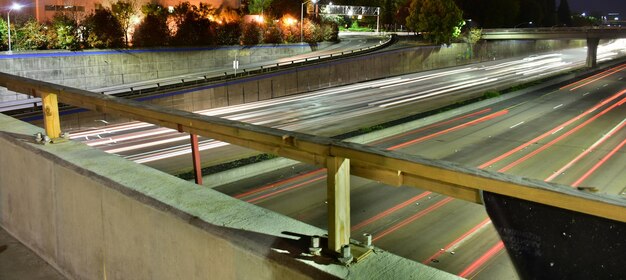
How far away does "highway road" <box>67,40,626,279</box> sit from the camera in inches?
493

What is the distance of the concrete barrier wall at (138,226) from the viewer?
3.46 metres

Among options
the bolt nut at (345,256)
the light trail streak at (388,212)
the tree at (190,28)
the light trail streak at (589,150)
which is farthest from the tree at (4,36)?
the bolt nut at (345,256)

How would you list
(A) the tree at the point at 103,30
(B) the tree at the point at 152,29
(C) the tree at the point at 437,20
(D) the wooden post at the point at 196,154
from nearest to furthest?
(D) the wooden post at the point at 196,154 → (A) the tree at the point at 103,30 → (B) the tree at the point at 152,29 → (C) the tree at the point at 437,20

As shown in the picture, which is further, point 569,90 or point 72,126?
point 569,90

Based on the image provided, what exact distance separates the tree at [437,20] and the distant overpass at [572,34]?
35.5 feet

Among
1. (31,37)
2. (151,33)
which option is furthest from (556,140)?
(151,33)

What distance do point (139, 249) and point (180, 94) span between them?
3167 cm

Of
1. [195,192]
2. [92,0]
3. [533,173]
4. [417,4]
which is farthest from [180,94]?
[417,4]

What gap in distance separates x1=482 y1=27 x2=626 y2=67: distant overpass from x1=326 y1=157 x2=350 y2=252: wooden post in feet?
246

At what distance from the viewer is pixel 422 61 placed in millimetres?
65250

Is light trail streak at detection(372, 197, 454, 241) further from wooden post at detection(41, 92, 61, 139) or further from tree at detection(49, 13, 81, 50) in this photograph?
tree at detection(49, 13, 81, 50)

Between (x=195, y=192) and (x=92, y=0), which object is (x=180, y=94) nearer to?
(x=92, y=0)

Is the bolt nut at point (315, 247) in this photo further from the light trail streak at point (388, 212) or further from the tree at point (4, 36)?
the tree at point (4, 36)

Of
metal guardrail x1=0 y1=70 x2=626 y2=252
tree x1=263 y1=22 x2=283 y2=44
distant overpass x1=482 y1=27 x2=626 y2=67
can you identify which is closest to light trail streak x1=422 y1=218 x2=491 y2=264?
metal guardrail x1=0 y1=70 x2=626 y2=252
